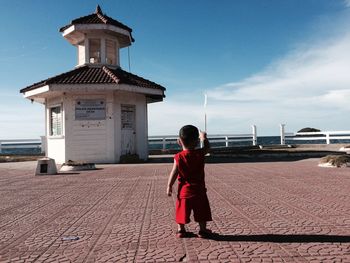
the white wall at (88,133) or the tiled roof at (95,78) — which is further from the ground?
the tiled roof at (95,78)

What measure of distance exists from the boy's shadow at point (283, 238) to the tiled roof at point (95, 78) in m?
12.2

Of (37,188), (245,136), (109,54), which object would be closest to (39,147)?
(109,54)

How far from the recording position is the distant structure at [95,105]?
16.3 metres

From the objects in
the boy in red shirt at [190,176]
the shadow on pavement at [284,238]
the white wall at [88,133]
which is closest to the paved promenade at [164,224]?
the shadow on pavement at [284,238]

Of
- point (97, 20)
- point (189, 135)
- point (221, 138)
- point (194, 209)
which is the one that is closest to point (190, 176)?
point (194, 209)

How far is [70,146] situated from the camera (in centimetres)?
1677

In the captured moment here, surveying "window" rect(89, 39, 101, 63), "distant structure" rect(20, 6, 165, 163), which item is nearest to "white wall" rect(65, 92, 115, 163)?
"distant structure" rect(20, 6, 165, 163)

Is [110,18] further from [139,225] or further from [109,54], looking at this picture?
[139,225]

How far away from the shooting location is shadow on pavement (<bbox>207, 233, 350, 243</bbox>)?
13.7ft

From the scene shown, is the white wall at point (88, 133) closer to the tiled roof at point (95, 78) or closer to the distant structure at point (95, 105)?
the distant structure at point (95, 105)

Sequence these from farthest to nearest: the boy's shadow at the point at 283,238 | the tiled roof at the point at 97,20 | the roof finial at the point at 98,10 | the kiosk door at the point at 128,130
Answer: the roof finial at the point at 98,10
the tiled roof at the point at 97,20
the kiosk door at the point at 128,130
the boy's shadow at the point at 283,238

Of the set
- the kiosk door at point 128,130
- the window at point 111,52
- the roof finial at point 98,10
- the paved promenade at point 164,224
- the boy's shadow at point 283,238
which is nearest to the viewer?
the paved promenade at point 164,224

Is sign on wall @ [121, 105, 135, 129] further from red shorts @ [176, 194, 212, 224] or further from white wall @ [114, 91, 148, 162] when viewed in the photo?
red shorts @ [176, 194, 212, 224]

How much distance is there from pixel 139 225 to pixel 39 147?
26347 mm
